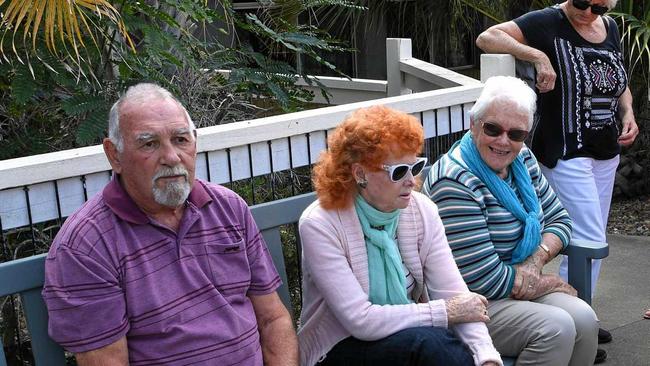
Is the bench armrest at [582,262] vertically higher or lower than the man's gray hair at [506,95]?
lower

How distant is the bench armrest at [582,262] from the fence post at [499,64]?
1.13 meters

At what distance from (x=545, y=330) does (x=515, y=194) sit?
56 centimetres

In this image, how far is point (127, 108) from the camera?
2803mm

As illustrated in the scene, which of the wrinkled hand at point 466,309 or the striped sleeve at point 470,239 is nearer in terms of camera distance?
the wrinkled hand at point 466,309

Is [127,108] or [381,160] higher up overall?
[127,108]

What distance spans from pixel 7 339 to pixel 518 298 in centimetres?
190

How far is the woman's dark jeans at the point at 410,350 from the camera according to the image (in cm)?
301

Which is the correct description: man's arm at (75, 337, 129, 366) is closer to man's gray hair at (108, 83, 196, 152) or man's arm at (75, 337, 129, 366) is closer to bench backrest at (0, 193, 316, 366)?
bench backrest at (0, 193, 316, 366)

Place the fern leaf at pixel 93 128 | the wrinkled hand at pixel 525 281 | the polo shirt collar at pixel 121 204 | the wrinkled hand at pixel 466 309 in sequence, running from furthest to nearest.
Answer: the fern leaf at pixel 93 128 → the wrinkled hand at pixel 525 281 → the wrinkled hand at pixel 466 309 → the polo shirt collar at pixel 121 204

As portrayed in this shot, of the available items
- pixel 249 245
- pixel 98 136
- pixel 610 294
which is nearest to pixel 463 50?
pixel 610 294

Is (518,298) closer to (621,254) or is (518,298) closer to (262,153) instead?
(262,153)

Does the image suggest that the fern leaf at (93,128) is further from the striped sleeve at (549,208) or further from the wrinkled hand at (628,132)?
the wrinkled hand at (628,132)

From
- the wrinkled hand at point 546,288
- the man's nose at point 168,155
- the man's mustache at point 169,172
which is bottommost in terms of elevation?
the wrinkled hand at point 546,288

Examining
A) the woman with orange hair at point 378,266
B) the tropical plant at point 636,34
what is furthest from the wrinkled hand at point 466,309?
the tropical plant at point 636,34
